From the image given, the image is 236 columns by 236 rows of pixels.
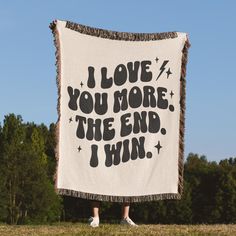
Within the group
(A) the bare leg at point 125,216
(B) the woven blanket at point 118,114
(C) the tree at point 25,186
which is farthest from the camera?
(C) the tree at point 25,186

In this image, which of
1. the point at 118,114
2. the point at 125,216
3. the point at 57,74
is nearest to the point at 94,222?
the point at 125,216

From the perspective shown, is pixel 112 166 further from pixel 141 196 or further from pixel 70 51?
pixel 70 51

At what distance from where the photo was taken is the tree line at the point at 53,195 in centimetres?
8531

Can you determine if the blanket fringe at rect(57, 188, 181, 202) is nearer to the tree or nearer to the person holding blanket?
the person holding blanket

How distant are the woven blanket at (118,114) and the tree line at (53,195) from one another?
217 ft

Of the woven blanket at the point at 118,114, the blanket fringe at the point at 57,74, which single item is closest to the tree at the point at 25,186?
the woven blanket at the point at 118,114

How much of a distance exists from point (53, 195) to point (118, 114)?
2919 inches

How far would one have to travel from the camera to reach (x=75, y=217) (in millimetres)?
89938

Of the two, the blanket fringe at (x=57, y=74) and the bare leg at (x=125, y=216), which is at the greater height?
the blanket fringe at (x=57, y=74)

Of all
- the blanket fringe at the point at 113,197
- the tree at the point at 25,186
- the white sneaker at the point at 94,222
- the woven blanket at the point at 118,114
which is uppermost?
the tree at the point at 25,186

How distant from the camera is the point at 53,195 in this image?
87688mm

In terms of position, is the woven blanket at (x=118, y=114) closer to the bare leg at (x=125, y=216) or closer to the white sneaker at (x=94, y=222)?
the bare leg at (x=125, y=216)

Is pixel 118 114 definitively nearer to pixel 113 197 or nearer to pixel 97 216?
pixel 113 197

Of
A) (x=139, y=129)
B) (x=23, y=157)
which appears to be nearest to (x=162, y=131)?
(x=139, y=129)
